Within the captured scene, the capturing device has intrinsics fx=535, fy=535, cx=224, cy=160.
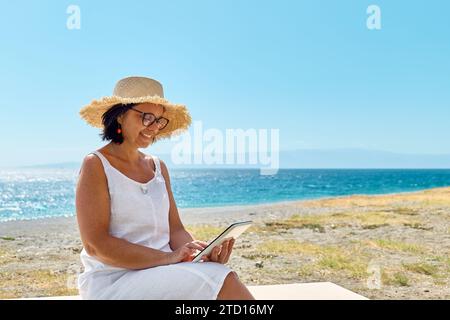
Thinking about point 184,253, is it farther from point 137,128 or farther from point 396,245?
point 396,245

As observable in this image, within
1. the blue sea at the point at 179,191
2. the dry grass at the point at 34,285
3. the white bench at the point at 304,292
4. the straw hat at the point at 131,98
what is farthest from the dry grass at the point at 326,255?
the blue sea at the point at 179,191

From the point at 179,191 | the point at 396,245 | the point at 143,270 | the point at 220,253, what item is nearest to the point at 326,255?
the point at 396,245

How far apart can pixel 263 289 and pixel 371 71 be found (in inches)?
953

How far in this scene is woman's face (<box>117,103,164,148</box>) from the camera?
154 cm

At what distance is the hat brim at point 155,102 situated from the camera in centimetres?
155

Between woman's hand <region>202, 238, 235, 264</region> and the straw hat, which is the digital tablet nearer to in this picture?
woman's hand <region>202, 238, 235, 264</region>

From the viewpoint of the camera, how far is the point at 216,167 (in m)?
39.8

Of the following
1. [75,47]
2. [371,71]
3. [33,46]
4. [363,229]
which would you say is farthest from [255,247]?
[371,71]

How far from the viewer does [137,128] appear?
1540 millimetres

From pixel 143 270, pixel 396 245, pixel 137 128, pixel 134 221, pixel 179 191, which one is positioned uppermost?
pixel 137 128

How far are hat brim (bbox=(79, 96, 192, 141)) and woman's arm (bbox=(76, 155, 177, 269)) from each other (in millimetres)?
282

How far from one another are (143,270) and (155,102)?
491 mm

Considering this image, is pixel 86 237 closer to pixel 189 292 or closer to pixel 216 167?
pixel 189 292

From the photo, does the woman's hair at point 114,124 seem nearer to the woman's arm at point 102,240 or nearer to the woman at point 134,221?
the woman at point 134,221
